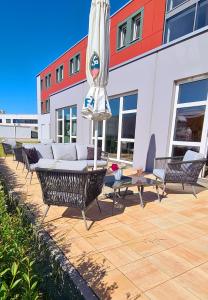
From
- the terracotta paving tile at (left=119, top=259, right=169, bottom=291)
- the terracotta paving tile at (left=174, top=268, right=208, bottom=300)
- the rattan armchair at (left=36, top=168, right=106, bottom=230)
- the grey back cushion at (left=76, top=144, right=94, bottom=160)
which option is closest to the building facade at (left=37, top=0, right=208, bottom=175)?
the grey back cushion at (left=76, top=144, right=94, bottom=160)

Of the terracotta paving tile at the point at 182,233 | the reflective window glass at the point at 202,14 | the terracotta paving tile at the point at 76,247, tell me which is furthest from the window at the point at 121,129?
the terracotta paving tile at the point at 76,247

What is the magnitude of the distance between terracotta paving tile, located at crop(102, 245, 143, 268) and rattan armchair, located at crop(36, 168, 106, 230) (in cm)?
60

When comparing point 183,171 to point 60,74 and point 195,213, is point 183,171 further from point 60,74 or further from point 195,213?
point 60,74

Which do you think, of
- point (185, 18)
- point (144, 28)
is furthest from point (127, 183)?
point (144, 28)

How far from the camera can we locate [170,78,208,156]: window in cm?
531

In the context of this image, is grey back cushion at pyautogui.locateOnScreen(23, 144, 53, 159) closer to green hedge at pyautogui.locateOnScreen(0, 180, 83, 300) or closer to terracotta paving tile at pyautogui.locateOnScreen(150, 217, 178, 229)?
green hedge at pyautogui.locateOnScreen(0, 180, 83, 300)

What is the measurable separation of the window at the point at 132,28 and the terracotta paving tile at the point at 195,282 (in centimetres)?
1114

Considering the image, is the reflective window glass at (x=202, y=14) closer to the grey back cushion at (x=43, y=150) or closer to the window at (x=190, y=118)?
the window at (x=190, y=118)

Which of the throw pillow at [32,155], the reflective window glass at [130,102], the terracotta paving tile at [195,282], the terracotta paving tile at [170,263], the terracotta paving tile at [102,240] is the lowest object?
the terracotta paving tile at [102,240]

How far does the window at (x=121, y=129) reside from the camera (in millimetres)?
7852

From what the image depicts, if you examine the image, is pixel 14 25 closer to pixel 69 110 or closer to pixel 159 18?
pixel 69 110

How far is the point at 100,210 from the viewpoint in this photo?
3.55 metres

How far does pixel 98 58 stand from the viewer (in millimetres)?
3875

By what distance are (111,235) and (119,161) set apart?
19.2 ft
